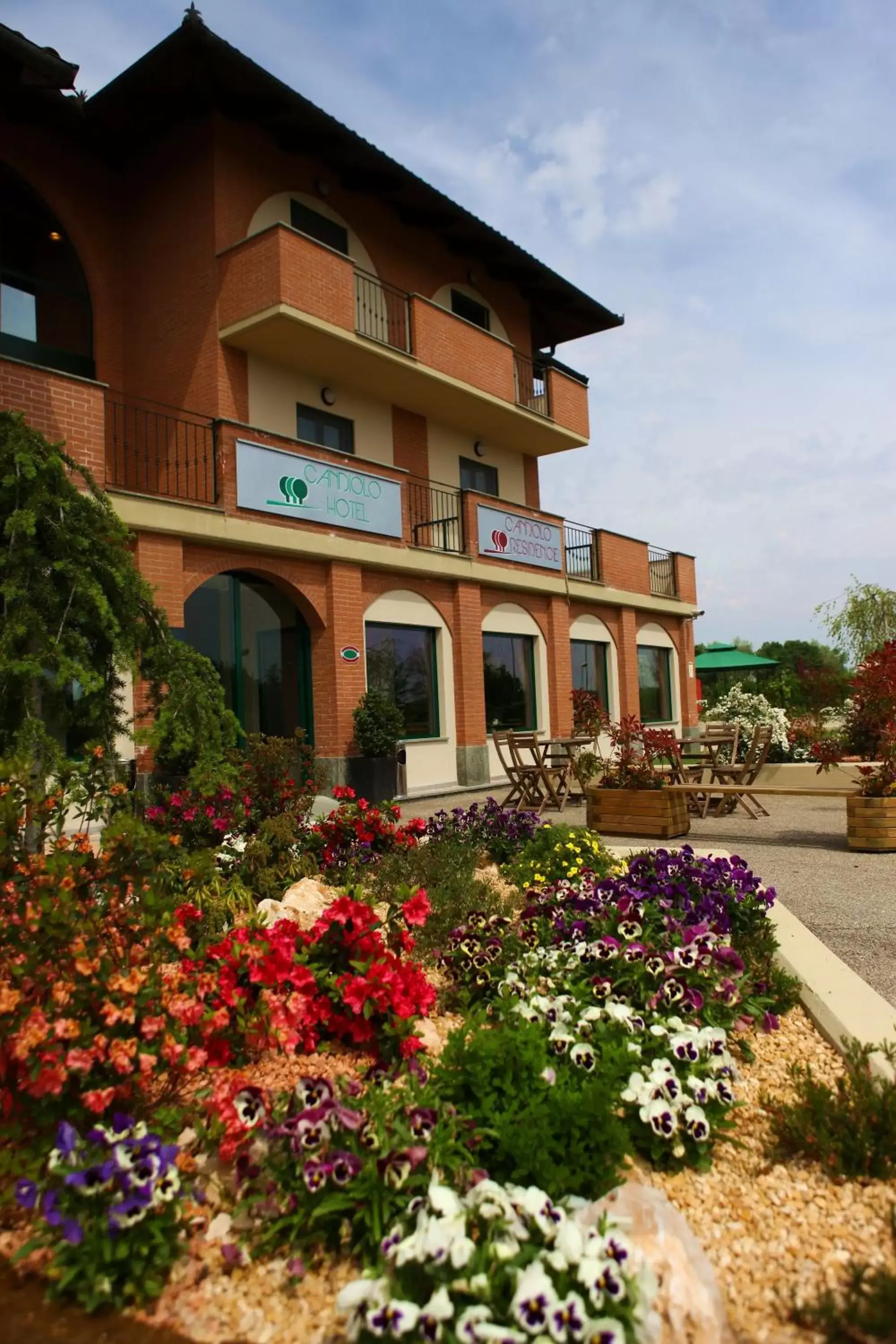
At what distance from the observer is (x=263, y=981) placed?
2.66m

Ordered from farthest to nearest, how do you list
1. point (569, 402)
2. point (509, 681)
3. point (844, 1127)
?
point (569, 402)
point (509, 681)
point (844, 1127)

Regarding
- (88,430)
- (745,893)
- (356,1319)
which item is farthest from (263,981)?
(88,430)

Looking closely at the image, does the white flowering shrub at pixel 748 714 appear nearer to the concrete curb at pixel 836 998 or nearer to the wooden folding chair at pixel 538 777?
the wooden folding chair at pixel 538 777

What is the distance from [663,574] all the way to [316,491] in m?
12.3

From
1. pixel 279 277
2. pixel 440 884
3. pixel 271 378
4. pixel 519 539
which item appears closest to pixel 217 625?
pixel 271 378

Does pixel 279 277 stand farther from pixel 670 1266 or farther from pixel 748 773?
pixel 670 1266

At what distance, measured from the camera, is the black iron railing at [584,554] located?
703 inches

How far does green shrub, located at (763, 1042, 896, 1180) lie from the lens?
223 centimetres

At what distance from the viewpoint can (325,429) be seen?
13.0 metres

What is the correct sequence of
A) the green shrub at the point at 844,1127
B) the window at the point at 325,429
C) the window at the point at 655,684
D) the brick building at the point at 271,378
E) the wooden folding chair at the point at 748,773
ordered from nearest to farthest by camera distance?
the green shrub at the point at 844,1127
the wooden folding chair at the point at 748,773
the brick building at the point at 271,378
the window at the point at 325,429
the window at the point at 655,684

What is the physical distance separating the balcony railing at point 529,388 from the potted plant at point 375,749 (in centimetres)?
773

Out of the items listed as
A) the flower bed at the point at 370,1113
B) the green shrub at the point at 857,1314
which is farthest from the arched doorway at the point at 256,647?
the green shrub at the point at 857,1314

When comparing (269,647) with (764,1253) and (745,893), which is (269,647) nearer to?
(745,893)

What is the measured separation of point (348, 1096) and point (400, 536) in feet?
35.4
